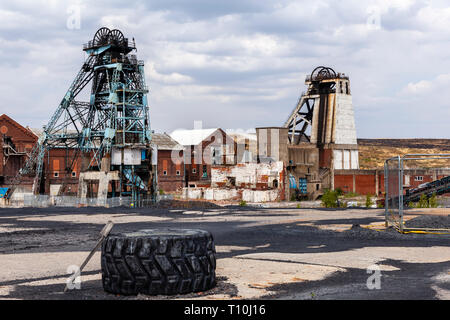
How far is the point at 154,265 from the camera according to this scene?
9180mm

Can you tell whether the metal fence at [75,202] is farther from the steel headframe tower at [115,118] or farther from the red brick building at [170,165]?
the red brick building at [170,165]

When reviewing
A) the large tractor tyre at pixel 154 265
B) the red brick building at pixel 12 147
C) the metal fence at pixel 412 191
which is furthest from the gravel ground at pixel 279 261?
the red brick building at pixel 12 147

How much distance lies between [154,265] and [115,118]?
45.9 meters

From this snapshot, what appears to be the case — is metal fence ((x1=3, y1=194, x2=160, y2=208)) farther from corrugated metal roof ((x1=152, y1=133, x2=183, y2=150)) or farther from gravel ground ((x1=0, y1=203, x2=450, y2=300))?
corrugated metal roof ((x1=152, y1=133, x2=183, y2=150))

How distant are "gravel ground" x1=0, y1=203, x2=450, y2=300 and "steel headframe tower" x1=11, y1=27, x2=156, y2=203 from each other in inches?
1120

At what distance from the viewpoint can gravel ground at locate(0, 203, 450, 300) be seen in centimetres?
973

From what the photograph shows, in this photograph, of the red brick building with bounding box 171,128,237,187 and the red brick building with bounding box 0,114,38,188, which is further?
the red brick building with bounding box 171,128,237,187

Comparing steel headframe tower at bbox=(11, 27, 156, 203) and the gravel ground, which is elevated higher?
steel headframe tower at bbox=(11, 27, 156, 203)

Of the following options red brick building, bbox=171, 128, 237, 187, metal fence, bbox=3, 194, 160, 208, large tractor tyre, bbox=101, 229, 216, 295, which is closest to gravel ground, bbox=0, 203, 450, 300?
large tractor tyre, bbox=101, 229, 216, 295

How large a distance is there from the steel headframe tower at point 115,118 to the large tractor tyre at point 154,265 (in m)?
43.5

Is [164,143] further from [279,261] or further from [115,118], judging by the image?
[279,261]

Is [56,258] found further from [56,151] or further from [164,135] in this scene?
[164,135]

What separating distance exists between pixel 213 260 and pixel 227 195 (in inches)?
1939
